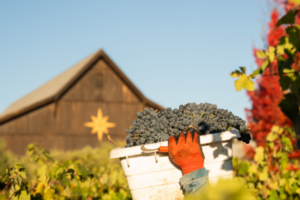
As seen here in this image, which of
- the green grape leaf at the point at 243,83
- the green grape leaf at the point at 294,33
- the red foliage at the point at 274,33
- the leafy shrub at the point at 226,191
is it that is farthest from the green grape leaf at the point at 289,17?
the red foliage at the point at 274,33

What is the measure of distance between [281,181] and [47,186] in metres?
2.45

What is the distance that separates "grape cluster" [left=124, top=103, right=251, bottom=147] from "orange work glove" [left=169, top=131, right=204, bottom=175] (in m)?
0.12

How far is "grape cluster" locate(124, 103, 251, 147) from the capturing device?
1.93 meters

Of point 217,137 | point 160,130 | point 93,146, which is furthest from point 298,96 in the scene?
point 93,146

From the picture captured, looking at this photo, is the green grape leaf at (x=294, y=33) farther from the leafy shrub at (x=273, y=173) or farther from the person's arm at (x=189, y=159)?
the leafy shrub at (x=273, y=173)

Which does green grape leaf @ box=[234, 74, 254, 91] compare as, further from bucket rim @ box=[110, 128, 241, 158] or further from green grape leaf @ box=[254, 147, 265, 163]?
green grape leaf @ box=[254, 147, 265, 163]

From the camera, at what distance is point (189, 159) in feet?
5.77

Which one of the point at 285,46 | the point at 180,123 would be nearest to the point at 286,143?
the point at 180,123

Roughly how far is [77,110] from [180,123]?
12.3 metres

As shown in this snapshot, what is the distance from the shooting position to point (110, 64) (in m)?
14.7

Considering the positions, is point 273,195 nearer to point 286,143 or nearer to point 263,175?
point 263,175

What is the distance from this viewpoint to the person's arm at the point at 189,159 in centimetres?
175

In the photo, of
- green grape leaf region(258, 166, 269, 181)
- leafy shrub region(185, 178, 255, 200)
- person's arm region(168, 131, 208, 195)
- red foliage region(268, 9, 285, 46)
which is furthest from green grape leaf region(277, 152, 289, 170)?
red foliage region(268, 9, 285, 46)

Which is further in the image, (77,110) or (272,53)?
(77,110)
